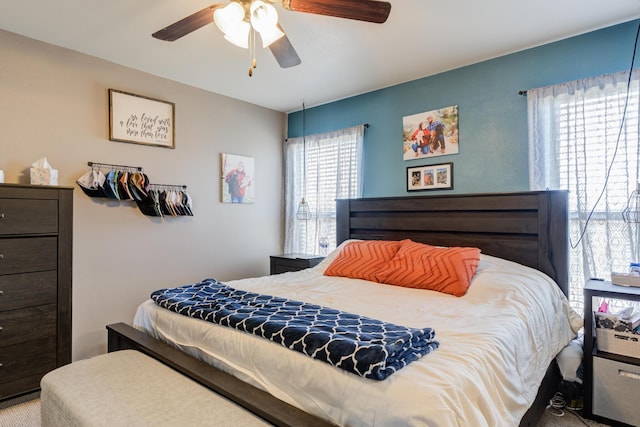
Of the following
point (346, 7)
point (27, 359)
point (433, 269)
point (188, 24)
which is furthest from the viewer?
point (433, 269)

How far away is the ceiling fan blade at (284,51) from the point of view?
2.03 metres

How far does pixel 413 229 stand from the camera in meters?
3.12

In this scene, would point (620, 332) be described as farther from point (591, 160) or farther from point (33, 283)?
point (33, 283)

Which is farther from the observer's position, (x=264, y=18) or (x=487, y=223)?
(x=487, y=223)

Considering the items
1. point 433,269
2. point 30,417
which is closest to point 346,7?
point 433,269

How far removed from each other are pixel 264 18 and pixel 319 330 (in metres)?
1.49

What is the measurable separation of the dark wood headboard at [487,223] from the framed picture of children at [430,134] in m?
0.47

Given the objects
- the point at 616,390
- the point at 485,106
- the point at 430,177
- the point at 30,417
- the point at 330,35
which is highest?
the point at 330,35

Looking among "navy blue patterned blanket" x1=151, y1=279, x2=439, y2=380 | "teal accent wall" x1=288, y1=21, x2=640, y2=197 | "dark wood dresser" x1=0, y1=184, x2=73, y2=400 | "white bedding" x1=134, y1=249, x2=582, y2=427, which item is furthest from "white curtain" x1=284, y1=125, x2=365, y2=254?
"dark wood dresser" x1=0, y1=184, x2=73, y2=400

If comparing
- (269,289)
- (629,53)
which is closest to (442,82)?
(629,53)

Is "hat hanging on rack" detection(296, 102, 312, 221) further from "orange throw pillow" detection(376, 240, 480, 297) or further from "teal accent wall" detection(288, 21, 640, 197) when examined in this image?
"orange throw pillow" detection(376, 240, 480, 297)

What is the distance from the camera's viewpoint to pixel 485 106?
9.67 feet

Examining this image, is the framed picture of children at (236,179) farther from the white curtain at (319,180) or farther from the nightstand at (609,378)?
the nightstand at (609,378)

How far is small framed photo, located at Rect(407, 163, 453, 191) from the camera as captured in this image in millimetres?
3141
